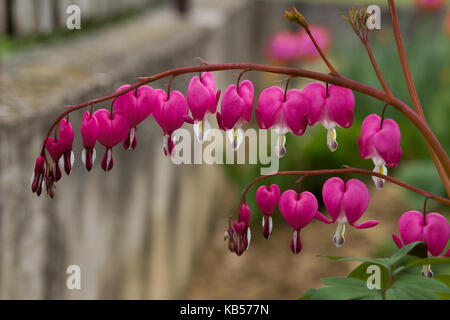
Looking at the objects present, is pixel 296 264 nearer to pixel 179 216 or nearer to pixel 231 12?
pixel 179 216

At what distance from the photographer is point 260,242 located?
3592 mm

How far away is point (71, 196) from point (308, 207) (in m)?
1.08

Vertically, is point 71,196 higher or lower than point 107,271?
higher

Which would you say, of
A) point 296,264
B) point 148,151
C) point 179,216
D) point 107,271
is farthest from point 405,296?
point 296,264

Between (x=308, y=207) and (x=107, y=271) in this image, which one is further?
(x=107, y=271)

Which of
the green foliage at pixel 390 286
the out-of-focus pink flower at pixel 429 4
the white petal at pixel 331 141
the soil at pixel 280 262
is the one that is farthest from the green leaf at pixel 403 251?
the out-of-focus pink flower at pixel 429 4

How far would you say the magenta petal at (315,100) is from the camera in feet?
2.27

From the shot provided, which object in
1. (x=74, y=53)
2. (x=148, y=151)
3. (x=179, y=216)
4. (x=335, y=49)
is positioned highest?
(x=335, y=49)

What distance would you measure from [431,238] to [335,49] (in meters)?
4.98

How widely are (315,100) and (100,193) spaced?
1.32m

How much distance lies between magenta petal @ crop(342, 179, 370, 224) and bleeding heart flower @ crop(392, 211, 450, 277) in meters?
0.05

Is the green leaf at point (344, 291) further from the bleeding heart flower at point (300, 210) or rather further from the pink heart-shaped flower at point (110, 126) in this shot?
the pink heart-shaped flower at point (110, 126)
